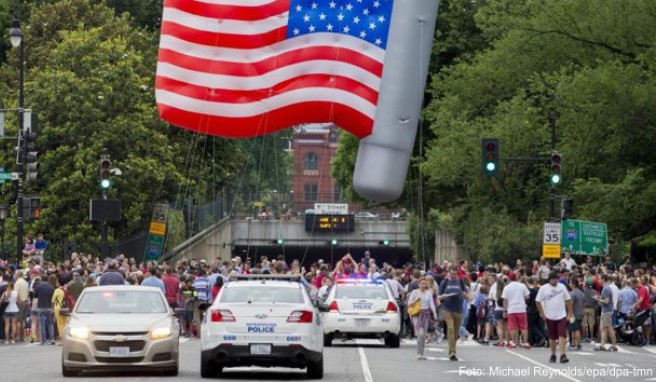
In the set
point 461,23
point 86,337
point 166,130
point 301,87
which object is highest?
point 461,23

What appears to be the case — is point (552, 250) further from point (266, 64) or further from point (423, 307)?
point (266, 64)

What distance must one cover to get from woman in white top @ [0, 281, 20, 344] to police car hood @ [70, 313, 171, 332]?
566 inches

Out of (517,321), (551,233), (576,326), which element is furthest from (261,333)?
(551,233)

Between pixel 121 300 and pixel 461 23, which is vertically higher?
pixel 461 23

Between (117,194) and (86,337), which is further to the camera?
(117,194)

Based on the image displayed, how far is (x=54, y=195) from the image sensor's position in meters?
67.2

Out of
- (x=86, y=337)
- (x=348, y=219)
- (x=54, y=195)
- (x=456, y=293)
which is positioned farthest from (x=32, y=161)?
(x=348, y=219)

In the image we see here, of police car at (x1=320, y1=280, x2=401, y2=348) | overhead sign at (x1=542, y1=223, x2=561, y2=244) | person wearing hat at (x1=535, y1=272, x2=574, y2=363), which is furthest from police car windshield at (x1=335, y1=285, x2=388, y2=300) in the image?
overhead sign at (x1=542, y1=223, x2=561, y2=244)

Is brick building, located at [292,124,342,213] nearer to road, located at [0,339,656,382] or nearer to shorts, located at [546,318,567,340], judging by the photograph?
road, located at [0,339,656,382]

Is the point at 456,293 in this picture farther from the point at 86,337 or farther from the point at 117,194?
the point at 117,194

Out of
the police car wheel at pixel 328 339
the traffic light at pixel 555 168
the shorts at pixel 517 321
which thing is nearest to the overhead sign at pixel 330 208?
the traffic light at pixel 555 168

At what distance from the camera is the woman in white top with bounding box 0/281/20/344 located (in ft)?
128

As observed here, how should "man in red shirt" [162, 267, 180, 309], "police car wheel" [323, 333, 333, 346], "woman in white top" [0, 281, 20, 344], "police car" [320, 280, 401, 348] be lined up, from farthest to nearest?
1. "woman in white top" [0, 281, 20, 344]
2. "man in red shirt" [162, 267, 180, 309]
3. "police car wheel" [323, 333, 333, 346]
4. "police car" [320, 280, 401, 348]

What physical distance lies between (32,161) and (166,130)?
78.4ft
